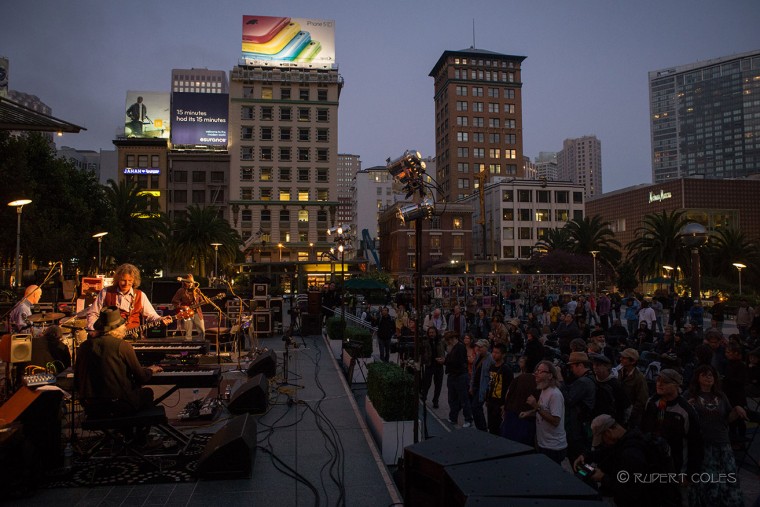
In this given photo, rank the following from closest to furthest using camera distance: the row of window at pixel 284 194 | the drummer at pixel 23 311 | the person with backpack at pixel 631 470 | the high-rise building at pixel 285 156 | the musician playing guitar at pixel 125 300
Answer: the person with backpack at pixel 631 470
the musician playing guitar at pixel 125 300
the drummer at pixel 23 311
the high-rise building at pixel 285 156
the row of window at pixel 284 194

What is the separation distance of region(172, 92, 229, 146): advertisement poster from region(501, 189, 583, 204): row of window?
43305 mm

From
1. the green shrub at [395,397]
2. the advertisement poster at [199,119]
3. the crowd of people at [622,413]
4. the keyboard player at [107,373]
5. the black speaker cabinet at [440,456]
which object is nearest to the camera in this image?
the black speaker cabinet at [440,456]

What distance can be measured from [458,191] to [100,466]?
9039 centimetres

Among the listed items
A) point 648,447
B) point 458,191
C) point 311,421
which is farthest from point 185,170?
point 648,447

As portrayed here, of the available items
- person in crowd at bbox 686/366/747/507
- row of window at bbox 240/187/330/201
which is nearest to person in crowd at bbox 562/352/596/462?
person in crowd at bbox 686/366/747/507

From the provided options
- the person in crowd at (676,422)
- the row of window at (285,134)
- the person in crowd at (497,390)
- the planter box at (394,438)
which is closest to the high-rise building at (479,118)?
the row of window at (285,134)

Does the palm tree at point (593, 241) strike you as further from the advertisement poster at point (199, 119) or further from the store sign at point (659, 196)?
the advertisement poster at point (199, 119)

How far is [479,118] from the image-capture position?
94.6 metres

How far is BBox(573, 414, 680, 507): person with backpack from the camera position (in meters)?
4.06

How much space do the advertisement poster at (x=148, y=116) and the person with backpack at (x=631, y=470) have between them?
76259 mm

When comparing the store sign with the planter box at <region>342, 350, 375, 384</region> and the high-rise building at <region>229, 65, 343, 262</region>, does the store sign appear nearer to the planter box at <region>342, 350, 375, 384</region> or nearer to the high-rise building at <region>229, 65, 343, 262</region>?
the high-rise building at <region>229, 65, 343, 262</region>

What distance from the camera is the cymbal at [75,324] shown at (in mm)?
7754

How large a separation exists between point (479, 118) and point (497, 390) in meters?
92.9

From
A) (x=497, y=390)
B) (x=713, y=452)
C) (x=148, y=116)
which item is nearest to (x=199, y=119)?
(x=148, y=116)
